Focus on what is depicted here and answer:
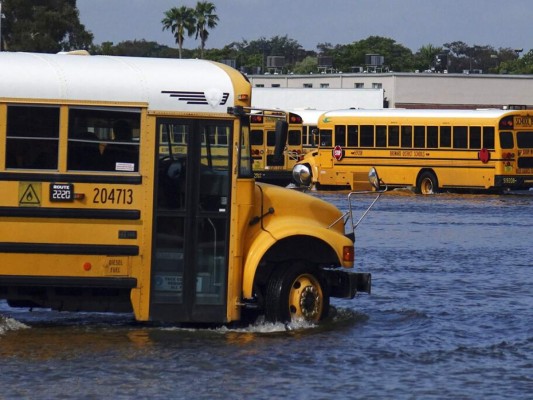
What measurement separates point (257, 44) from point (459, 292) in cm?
16740

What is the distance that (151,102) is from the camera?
12.0 metres

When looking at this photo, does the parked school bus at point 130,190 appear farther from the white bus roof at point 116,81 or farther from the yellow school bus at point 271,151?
the yellow school bus at point 271,151

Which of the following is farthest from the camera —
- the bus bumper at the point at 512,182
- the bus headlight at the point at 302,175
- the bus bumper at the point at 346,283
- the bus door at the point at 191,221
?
the bus headlight at the point at 302,175

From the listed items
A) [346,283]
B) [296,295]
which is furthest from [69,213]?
[346,283]

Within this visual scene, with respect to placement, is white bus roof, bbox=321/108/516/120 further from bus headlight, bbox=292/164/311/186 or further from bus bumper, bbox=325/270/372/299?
bus bumper, bbox=325/270/372/299

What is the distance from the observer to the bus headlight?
41.2 metres

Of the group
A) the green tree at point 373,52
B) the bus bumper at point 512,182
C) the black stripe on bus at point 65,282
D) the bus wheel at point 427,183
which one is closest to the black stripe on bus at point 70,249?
the black stripe on bus at point 65,282

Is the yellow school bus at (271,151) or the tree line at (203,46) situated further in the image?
the tree line at (203,46)

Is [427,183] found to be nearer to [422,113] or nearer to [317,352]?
[422,113]

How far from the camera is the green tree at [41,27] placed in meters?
67.2

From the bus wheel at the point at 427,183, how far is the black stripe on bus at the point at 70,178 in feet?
90.9

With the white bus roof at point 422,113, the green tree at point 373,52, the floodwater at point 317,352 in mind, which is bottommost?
the floodwater at point 317,352

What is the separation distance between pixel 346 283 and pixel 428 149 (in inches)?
1040

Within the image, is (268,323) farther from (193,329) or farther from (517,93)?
(517,93)
